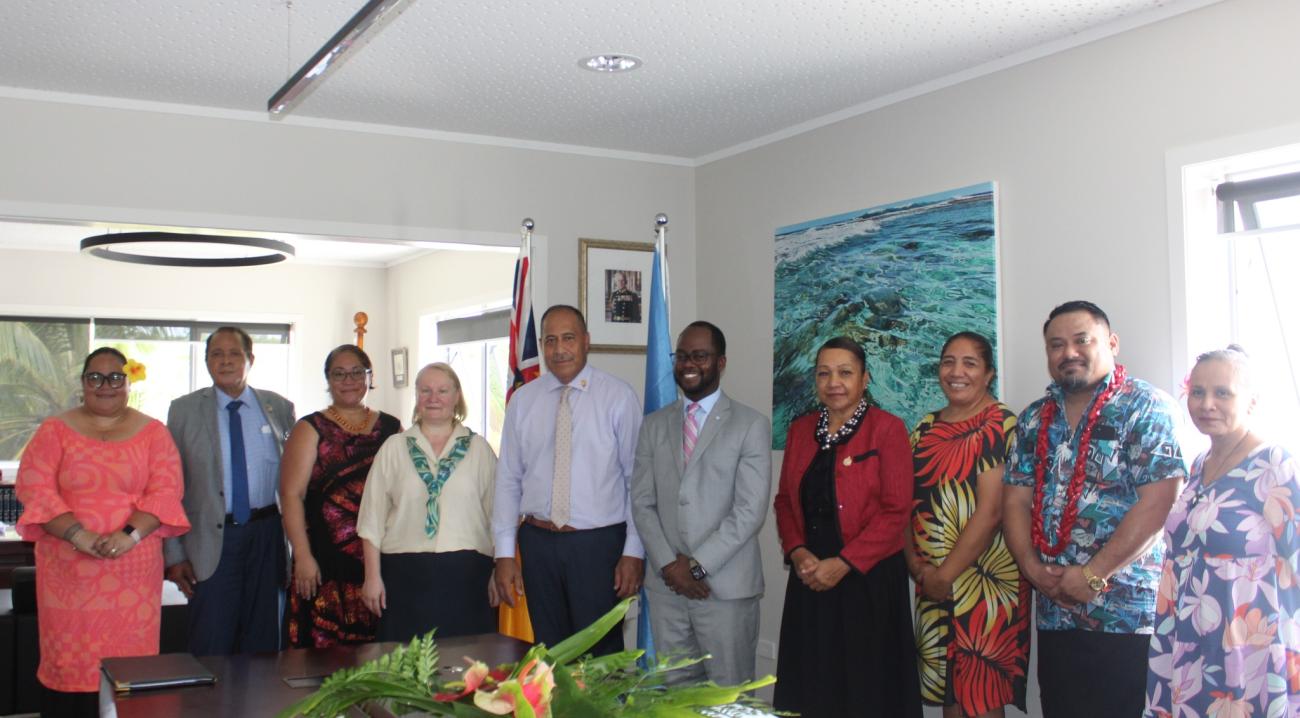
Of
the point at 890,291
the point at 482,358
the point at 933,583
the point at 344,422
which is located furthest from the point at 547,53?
the point at 482,358

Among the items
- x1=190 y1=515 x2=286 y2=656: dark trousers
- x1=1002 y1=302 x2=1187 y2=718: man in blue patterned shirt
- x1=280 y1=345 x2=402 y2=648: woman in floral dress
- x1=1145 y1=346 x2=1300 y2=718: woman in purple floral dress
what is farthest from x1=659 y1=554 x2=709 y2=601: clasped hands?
x1=190 y1=515 x2=286 y2=656: dark trousers

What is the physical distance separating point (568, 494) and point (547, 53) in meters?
1.58

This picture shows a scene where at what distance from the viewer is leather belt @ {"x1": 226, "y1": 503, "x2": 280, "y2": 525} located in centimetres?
403

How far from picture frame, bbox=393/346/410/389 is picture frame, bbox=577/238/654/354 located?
412cm

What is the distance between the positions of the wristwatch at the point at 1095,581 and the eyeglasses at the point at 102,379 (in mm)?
3202

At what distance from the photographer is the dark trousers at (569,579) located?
3.77 m

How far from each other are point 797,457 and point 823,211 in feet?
5.47

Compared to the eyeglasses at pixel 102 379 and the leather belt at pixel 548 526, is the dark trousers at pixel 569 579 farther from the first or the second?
the eyeglasses at pixel 102 379

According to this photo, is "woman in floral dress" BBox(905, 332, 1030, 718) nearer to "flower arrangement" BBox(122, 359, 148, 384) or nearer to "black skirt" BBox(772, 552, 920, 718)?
"black skirt" BBox(772, 552, 920, 718)

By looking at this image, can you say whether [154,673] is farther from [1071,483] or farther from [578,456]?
[1071,483]

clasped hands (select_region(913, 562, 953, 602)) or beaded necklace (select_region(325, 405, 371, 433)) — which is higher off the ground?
beaded necklace (select_region(325, 405, 371, 433))

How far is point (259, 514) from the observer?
4086mm

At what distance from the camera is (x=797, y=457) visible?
355cm

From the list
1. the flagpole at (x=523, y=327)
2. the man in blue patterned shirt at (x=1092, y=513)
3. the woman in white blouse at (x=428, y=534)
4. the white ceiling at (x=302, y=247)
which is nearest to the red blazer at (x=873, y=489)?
the man in blue patterned shirt at (x=1092, y=513)
